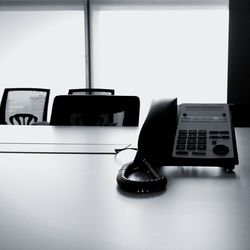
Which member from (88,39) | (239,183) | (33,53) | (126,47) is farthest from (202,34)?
(239,183)

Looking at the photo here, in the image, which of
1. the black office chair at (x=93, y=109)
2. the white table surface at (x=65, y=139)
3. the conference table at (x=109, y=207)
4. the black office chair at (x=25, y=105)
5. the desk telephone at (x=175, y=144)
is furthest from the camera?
the black office chair at (x=25, y=105)

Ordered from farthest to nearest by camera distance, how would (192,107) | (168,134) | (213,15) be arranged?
(213,15)
(192,107)
(168,134)

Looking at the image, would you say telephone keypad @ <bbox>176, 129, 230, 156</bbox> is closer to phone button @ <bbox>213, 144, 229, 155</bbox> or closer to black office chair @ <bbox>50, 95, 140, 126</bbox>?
phone button @ <bbox>213, 144, 229, 155</bbox>

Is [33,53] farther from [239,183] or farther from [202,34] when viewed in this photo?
[239,183]

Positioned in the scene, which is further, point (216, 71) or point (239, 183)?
point (216, 71)

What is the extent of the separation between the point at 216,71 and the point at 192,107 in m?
3.74

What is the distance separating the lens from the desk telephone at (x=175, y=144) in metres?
0.86

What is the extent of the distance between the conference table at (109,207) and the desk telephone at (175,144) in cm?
3

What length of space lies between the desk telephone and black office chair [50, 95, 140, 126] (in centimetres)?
105

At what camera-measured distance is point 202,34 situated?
4738mm

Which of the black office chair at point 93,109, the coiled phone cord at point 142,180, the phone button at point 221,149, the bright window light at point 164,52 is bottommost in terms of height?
the coiled phone cord at point 142,180

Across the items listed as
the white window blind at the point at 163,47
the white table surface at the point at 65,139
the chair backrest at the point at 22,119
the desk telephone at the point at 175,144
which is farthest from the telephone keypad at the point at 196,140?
the white window blind at the point at 163,47

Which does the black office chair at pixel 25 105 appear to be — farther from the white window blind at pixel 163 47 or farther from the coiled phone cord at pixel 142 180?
the coiled phone cord at pixel 142 180

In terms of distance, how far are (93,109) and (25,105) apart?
163 cm
